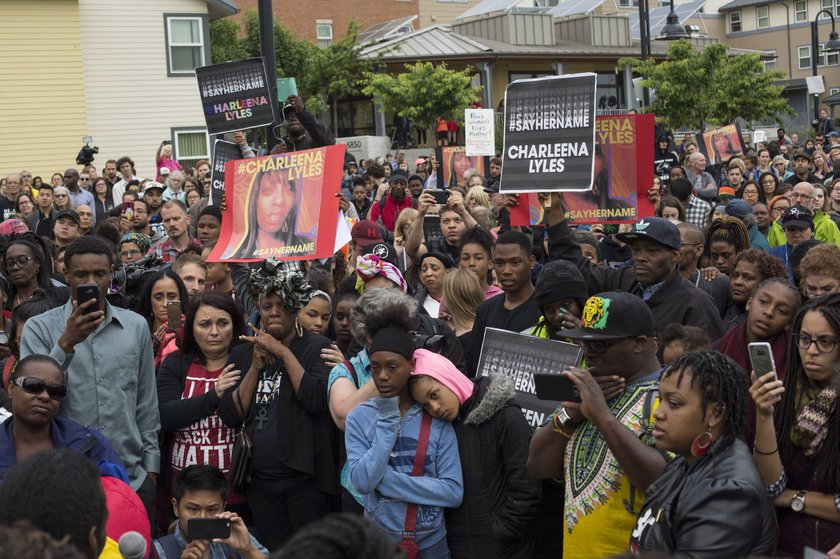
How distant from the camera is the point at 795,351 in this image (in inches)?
184

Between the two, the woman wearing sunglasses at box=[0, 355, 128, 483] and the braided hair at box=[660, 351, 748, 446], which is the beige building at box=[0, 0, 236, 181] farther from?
the braided hair at box=[660, 351, 748, 446]

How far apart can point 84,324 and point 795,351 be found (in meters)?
3.31

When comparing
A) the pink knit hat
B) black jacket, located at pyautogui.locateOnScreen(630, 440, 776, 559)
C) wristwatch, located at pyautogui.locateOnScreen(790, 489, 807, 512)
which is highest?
the pink knit hat

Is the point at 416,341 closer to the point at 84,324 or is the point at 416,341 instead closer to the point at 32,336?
the point at 84,324

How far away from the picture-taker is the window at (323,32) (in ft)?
171

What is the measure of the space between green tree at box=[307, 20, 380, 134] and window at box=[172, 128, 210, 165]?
8.91m

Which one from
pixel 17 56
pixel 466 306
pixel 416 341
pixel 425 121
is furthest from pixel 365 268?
pixel 425 121

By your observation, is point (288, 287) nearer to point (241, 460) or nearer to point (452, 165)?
point (241, 460)

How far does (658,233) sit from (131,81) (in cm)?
2557

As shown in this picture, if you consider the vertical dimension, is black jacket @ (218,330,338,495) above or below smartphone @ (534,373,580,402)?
below

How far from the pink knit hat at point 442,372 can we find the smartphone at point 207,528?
1.08m

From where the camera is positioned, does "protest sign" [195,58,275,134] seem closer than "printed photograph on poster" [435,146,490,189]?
Yes

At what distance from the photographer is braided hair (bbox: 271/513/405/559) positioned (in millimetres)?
2314

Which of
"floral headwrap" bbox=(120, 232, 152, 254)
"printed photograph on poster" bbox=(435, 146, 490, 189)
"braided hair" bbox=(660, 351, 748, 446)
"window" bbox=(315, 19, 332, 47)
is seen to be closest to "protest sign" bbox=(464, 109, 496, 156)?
"printed photograph on poster" bbox=(435, 146, 490, 189)
